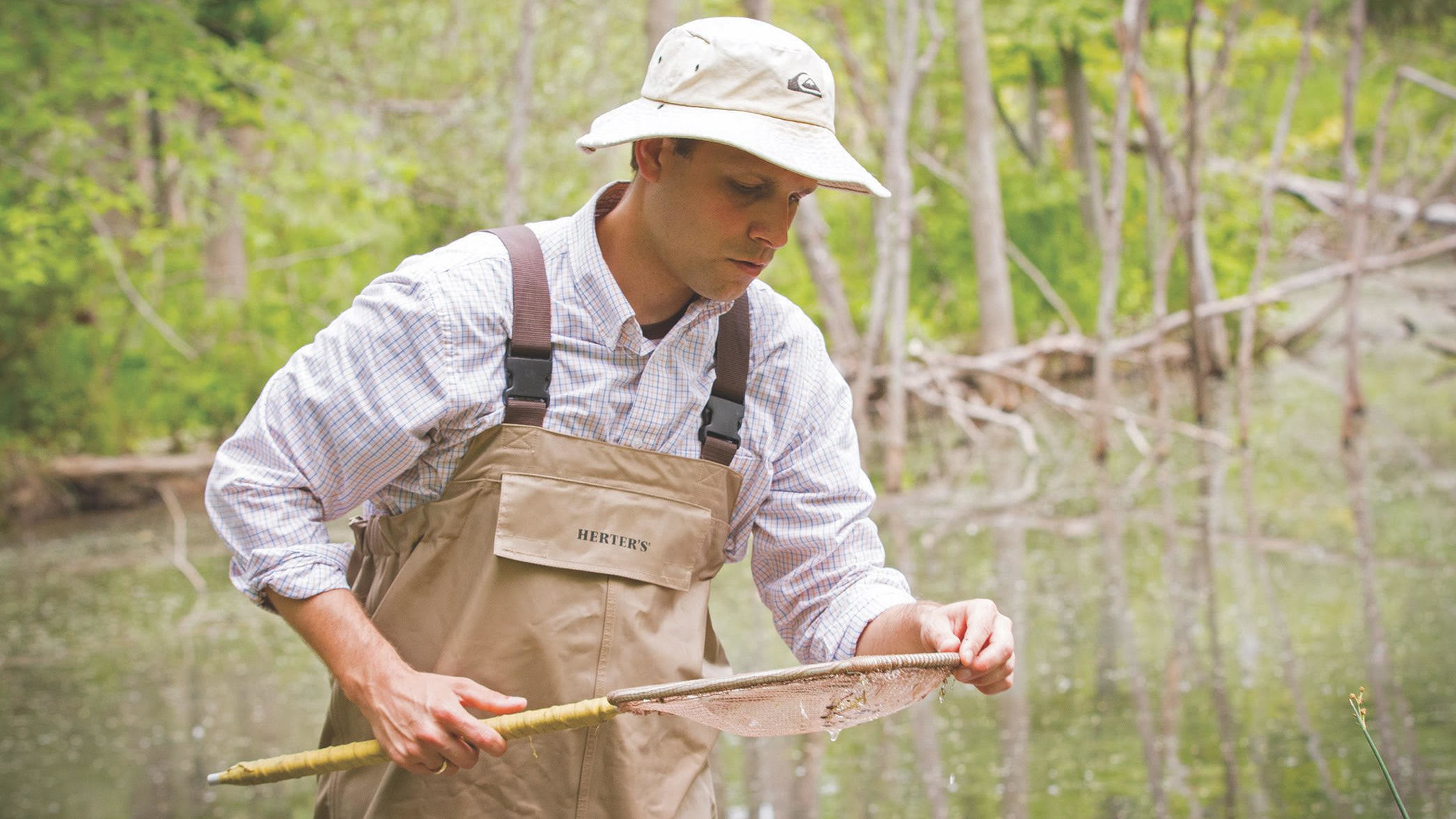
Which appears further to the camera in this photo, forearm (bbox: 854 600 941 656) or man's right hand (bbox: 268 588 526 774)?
forearm (bbox: 854 600 941 656)

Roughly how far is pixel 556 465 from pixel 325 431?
1.08 ft

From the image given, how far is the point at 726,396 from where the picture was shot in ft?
7.59

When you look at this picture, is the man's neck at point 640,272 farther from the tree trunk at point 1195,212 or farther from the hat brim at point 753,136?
the tree trunk at point 1195,212

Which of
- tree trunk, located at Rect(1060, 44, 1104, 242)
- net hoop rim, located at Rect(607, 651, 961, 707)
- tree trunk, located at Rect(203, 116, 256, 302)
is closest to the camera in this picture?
net hoop rim, located at Rect(607, 651, 961, 707)

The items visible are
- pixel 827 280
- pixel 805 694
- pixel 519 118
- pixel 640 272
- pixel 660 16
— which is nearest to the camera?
pixel 805 694

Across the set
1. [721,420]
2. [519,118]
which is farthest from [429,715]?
[519,118]

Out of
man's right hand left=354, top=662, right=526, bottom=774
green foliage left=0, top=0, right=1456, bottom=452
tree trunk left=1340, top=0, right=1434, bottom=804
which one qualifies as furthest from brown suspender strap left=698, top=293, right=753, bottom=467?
green foliage left=0, top=0, right=1456, bottom=452

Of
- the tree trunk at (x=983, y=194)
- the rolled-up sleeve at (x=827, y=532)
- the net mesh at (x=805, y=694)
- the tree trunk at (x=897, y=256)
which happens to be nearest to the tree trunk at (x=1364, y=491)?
the rolled-up sleeve at (x=827, y=532)

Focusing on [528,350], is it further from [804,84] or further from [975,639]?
[975,639]

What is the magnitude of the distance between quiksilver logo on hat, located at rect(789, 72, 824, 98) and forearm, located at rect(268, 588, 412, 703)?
0.96 m

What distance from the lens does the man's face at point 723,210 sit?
7.04 ft

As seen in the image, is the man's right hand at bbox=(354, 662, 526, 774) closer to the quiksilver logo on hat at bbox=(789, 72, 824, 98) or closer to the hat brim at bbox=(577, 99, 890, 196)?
the hat brim at bbox=(577, 99, 890, 196)

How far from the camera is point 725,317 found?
7.66ft

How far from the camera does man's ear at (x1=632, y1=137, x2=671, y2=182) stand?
2199mm
